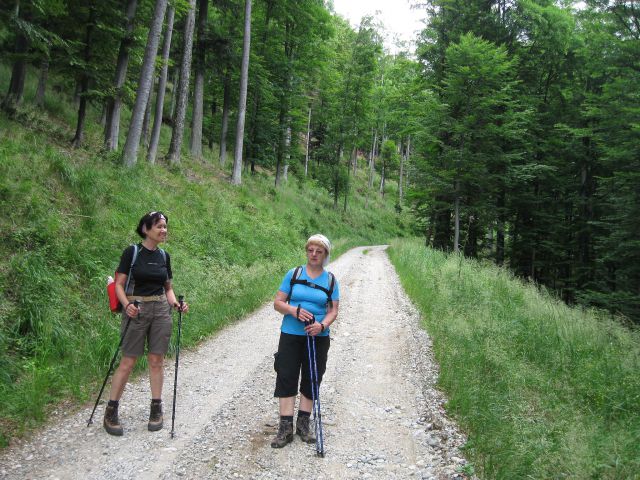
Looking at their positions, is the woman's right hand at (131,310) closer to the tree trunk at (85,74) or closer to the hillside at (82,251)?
the hillside at (82,251)

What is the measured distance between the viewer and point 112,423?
4.19m

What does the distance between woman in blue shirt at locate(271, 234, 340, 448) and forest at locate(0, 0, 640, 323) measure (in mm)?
9416

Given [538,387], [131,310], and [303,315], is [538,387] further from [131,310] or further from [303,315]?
[131,310]

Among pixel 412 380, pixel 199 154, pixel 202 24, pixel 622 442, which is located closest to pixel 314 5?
pixel 202 24

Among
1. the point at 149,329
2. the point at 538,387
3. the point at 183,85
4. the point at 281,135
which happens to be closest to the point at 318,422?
the point at 149,329

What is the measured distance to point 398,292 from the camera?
12.9 meters

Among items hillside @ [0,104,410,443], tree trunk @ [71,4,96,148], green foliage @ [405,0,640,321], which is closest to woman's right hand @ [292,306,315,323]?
hillside @ [0,104,410,443]

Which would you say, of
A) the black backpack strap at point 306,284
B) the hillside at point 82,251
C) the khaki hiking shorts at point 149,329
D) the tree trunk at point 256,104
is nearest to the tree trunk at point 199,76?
the tree trunk at point 256,104

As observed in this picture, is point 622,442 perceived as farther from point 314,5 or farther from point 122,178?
point 314,5

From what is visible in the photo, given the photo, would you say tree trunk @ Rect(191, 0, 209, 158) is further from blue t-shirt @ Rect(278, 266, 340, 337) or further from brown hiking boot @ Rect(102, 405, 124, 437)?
blue t-shirt @ Rect(278, 266, 340, 337)

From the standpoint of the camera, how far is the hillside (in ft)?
16.6

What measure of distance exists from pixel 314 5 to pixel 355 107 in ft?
33.3

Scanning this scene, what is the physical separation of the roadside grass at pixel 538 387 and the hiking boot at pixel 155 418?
10.2 feet

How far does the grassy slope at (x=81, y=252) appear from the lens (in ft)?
16.6
